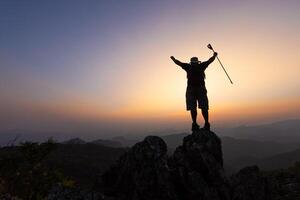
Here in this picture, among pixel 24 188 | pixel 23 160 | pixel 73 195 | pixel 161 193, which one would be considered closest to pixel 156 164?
pixel 161 193

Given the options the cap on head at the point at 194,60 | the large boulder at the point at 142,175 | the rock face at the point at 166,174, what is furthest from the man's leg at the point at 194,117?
the large boulder at the point at 142,175

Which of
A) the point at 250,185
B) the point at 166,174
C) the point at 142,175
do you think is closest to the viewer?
the point at 142,175

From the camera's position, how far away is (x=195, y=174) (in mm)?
15211

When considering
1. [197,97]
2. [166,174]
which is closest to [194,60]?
[197,97]

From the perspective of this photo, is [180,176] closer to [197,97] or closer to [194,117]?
[194,117]

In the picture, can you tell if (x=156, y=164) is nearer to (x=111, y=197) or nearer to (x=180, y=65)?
(x=111, y=197)

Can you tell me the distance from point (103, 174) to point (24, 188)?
18.4ft

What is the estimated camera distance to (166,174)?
48.6 ft

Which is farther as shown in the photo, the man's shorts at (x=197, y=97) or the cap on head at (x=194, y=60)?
the cap on head at (x=194, y=60)

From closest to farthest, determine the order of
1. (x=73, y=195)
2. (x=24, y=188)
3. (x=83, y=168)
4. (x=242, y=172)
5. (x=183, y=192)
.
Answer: (x=73, y=195) → (x=183, y=192) → (x=242, y=172) → (x=24, y=188) → (x=83, y=168)

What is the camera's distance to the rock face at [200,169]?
14.8 meters

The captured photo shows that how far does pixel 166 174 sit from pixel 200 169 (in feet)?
6.27

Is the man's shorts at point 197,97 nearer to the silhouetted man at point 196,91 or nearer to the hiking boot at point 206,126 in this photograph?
the silhouetted man at point 196,91

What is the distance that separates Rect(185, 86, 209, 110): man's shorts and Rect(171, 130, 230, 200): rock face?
4.95 ft
